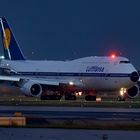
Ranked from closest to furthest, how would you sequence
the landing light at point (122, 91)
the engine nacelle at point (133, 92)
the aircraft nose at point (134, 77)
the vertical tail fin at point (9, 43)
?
the aircraft nose at point (134, 77) → the landing light at point (122, 91) → the engine nacelle at point (133, 92) → the vertical tail fin at point (9, 43)

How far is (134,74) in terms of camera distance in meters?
87.5

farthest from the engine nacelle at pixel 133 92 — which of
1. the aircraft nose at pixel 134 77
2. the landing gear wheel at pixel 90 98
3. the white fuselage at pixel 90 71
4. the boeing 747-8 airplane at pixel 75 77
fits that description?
the landing gear wheel at pixel 90 98

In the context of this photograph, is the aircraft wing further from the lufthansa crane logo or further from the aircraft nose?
the lufthansa crane logo

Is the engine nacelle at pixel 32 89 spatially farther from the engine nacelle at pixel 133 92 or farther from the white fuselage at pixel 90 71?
the engine nacelle at pixel 133 92

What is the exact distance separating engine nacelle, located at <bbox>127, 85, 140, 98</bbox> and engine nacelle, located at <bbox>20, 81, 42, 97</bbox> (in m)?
11.9

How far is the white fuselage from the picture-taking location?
87.9 meters

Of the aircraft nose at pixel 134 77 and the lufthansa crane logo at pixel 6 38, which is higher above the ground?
the lufthansa crane logo at pixel 6 38

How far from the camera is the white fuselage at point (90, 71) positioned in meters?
87.9

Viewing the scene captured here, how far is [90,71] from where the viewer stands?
89250mm

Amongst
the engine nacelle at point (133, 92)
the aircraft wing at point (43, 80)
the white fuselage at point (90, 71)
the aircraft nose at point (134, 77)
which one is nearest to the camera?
the aircraft nose at point (134, 77)

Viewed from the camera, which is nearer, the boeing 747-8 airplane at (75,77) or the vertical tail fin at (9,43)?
the boeing 747-8 airplane at (75,77)

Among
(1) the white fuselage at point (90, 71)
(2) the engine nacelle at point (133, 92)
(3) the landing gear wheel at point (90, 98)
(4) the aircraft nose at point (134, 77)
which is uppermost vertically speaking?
(1) the white fuselage at point (90, 71)

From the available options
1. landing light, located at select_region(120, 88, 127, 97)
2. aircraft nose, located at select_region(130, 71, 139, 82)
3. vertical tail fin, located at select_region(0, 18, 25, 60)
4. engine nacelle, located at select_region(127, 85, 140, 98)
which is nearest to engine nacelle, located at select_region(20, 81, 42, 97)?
landing light, located at select_region(120, 88, 127, 97)
